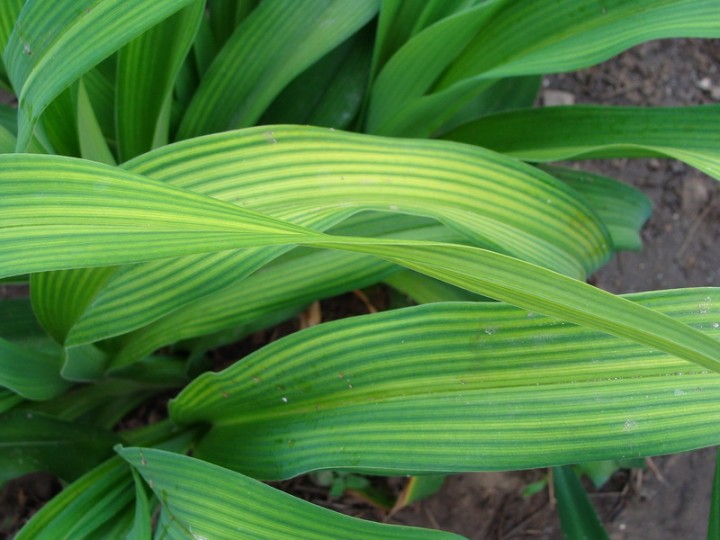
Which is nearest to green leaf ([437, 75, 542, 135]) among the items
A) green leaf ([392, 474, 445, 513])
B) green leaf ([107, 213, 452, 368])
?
green leaf ([107, 213, 452, 368])

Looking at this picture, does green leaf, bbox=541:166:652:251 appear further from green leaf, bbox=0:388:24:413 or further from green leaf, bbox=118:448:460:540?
green leaf, bbox=0:388:24:413

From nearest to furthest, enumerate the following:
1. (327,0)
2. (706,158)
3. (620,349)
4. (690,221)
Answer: (620,349) < (706,158) < (327,0) < (690,221)

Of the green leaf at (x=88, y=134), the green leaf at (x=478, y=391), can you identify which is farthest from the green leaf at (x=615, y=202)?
the green leaf at (x=88, y=134)

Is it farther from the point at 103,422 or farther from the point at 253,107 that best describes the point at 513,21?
the point at 103,422

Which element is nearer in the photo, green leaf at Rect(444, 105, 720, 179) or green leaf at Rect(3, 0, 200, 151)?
green leaf at Rect(3, 0, 200, 151)

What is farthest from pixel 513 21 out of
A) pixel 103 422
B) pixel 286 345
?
pixel 103 422

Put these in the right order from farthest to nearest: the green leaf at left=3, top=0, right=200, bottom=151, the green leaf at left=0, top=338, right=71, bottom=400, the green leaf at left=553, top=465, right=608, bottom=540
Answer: the green leaf at left=553, top=465, right=608, bottom=540
the green leaf at left=0, top=338, right=71, bottom=400
the green leaf at left=3, top=0, right=200, bottom=151
